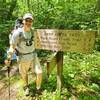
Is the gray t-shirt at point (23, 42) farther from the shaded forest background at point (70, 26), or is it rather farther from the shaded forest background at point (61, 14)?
the shaded forest background at point (61, 14)

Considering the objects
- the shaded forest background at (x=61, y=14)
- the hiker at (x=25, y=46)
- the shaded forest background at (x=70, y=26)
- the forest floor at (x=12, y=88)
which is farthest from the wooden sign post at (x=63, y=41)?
the shaded forest background at (x=61, y=14)

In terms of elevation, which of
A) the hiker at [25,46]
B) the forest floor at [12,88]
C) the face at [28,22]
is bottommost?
the forest floor at [12,88]

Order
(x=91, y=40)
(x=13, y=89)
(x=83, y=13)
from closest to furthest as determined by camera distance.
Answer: (x=91, y=40), (x=13, y=89), (x=83, y=13)

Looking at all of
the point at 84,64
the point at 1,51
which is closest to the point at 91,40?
the point at 84,64

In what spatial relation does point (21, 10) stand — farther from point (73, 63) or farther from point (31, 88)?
point (31, 88)

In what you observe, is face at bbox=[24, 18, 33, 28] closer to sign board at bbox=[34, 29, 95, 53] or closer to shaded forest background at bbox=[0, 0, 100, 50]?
sign board at bbox=[34, 29, 95, 53]

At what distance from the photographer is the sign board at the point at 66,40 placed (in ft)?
19.8

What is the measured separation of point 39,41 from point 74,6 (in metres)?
6.35

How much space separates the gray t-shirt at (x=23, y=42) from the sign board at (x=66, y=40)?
46 centimetres

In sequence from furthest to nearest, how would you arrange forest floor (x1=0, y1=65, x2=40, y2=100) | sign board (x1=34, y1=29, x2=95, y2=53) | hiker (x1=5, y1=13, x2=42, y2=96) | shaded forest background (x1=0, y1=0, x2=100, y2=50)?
shaded forest background (x1=0, y1=0, x2=100, y2=50) → forest floor (x1=0, y1=65, x2=40, y2=100) → hiker (x1=5, y1=13, x2=42, y2=96) → sign board (x1=34, y1=29, x2=95, y2=53)

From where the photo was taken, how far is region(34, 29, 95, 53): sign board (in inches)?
238

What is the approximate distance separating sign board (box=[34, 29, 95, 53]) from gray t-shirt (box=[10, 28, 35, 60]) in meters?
0.46

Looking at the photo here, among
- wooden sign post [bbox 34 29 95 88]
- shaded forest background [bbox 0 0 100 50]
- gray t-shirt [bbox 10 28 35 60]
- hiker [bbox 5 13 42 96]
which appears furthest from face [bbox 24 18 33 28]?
shaded forest background [bbox 0 0 100 50]

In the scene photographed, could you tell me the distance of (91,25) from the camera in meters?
10.2
